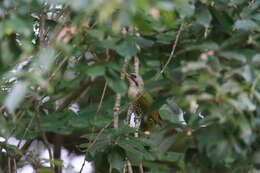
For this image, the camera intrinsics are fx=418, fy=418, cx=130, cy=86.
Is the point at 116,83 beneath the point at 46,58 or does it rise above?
beneath

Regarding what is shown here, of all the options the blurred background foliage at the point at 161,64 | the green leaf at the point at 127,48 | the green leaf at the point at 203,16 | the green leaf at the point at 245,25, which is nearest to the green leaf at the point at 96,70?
the blurred background foliage at the point at 161,64

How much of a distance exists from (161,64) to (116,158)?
0.66 meters

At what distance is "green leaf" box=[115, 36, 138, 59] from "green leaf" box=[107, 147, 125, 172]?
71 centimetres

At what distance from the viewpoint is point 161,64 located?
2596 mm

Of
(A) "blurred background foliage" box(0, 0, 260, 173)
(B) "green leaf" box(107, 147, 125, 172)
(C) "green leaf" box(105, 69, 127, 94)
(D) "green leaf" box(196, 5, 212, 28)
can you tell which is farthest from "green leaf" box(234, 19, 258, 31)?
(B) "green leaf" box(107, 147, 125, 172)

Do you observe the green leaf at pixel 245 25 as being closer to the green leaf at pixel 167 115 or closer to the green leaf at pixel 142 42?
the green leaf at pixel 142 42

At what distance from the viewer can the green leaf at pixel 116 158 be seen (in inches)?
90.5

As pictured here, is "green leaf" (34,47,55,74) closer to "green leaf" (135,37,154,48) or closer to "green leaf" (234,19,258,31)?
"green leaf" (135,37,154,48)

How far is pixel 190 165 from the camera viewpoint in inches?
A: 73.5

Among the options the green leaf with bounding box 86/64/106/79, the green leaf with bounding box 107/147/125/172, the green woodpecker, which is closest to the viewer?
the green leaf with bounding box 86/64/106/79

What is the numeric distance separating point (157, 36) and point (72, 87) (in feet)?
2.02

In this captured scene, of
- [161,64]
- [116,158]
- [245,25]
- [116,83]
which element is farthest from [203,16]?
[116,158]

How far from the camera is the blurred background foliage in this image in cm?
148

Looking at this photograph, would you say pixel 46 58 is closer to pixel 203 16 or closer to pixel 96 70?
pixel 96 70
